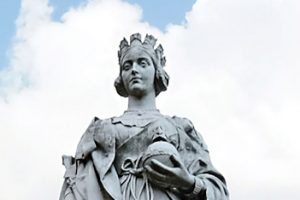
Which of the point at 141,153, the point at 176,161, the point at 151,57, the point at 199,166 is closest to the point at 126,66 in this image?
the point at 151,57

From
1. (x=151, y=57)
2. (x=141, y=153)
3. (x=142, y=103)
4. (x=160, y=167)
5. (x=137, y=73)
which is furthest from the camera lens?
(x=151, y=57)

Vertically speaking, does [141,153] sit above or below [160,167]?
above

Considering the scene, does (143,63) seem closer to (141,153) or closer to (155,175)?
(141,153)

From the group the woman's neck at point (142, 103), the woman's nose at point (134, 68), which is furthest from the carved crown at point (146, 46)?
the woman's neck at point (142, 103)

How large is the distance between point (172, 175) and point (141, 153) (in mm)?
761

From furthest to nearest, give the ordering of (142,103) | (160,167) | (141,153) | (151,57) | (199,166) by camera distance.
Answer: (151,57) → (142,103) → (199,166) → (141,153) → (160,167)

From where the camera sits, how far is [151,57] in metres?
12.7

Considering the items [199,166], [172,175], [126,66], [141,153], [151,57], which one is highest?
[151,57]

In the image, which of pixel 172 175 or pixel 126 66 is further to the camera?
pixel 126 66

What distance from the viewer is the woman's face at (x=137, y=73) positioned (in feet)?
40.8

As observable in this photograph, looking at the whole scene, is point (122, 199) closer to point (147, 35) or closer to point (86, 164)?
point (86, 164)

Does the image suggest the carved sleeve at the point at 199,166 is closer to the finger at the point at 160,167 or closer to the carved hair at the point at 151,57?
the finger at the point at 160,167

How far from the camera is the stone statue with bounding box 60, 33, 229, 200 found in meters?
11.3

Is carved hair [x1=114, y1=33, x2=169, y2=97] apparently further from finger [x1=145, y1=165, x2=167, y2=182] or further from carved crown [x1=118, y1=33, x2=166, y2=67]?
finger [x1=145, y1=165, x2=167, y2=182]
